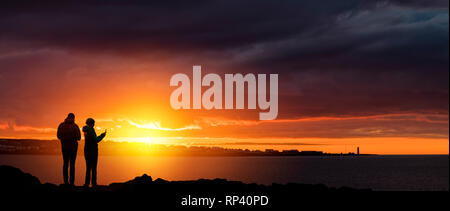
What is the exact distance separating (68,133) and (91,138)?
1042 mm

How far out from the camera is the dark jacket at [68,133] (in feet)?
57.7

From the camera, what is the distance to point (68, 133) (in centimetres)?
1759

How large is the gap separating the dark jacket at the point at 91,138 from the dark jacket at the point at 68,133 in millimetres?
662

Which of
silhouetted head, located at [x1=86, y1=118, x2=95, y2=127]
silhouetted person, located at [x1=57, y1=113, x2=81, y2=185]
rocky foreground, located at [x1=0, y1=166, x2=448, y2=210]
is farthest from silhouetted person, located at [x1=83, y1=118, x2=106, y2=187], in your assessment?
rocky foreground, located at [x1=0, y1=166, x2=448, y2=210]

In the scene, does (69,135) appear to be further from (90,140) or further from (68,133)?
(90,140)

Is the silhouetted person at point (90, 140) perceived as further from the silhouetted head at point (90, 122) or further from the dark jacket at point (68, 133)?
the dark jacket at point (68, 133)
